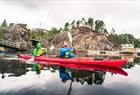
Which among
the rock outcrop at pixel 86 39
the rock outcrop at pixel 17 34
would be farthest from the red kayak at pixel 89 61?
the rock outcrop at pixel 86 39

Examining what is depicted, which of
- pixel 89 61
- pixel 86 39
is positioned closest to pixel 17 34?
pixel 86 39

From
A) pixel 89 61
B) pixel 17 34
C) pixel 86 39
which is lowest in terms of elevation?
pixel 89 61

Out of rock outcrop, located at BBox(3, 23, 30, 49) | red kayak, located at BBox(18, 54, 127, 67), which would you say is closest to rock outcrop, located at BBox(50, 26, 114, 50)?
rock outcrop, located at BBox(3, 23, 30, 49)

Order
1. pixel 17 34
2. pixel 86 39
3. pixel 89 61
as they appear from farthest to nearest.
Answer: pixel 86 39
pixel 17 34
pixel 89 61

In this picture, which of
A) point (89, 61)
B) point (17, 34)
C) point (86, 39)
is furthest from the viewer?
point (86, 39)

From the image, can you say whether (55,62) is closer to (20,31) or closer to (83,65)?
(83,65)

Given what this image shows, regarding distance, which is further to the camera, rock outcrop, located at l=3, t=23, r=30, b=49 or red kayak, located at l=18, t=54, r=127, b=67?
rock outcrop, located at l=3, t=23, r=30, b=49

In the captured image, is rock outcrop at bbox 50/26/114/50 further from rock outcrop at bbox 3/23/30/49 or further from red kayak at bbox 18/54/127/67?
red kayak at bbox 18/54/127/67

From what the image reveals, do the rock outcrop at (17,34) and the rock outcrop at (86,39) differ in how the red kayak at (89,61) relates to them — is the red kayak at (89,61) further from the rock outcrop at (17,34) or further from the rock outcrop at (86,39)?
the rock outcrop at (86,39)

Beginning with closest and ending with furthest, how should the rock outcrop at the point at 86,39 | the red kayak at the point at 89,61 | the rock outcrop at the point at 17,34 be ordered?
the red kayak at the point at 89,61
the rock outcrop at the point at 17,34
the rock outcrop at the point at 86,39

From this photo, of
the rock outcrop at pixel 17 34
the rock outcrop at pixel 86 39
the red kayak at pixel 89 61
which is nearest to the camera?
the red kayak at pixel 89 61

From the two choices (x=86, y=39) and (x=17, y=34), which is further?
(x=86, y=39)

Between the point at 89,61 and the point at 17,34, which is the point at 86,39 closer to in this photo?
the point at 17,34

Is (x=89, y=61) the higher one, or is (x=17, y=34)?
(x=17, y=34)
